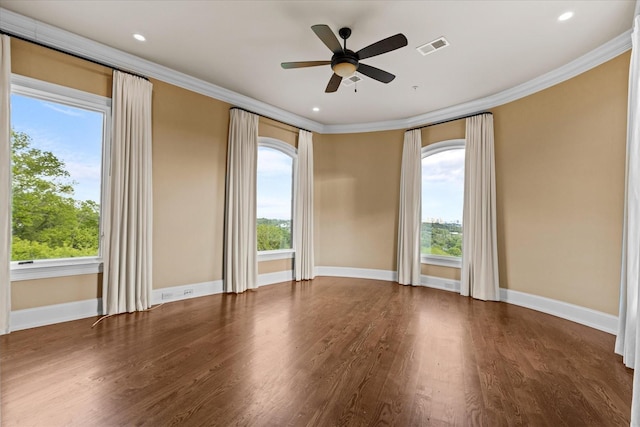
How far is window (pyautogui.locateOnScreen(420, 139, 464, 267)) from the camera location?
5.43 m

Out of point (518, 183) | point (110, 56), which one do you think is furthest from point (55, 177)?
point (518, 183)

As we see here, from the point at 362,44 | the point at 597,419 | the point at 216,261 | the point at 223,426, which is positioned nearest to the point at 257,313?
the point at 216,261

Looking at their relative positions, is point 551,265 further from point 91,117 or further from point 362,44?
point 91,117

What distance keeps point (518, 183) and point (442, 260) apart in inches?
74.4

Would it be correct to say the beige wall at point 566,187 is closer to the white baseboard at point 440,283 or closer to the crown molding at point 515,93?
the crown molding at point 515,93

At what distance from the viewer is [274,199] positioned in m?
5.83

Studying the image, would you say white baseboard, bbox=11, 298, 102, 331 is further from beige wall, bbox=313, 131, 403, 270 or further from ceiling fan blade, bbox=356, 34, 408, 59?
ceiling fan blade, bbox=356, 34, 408, 59

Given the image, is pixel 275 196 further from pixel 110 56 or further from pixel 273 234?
pixel 110 56

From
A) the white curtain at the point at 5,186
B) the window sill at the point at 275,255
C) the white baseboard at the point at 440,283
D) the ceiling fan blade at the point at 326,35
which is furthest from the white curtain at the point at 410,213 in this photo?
Result: the white curtain at the point at 5,186

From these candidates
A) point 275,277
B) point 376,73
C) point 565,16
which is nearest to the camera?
point 565,16

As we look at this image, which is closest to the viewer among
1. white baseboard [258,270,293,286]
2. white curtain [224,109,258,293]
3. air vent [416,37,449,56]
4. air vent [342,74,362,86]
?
air vent [416,37,449,56]

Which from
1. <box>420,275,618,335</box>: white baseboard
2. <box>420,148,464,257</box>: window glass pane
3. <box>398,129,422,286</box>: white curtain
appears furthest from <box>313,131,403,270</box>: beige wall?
<box>420,275,618,335</box>: white baseboard

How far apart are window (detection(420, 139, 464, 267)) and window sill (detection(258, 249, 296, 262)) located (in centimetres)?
272

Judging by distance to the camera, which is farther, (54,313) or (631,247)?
(54,313)
